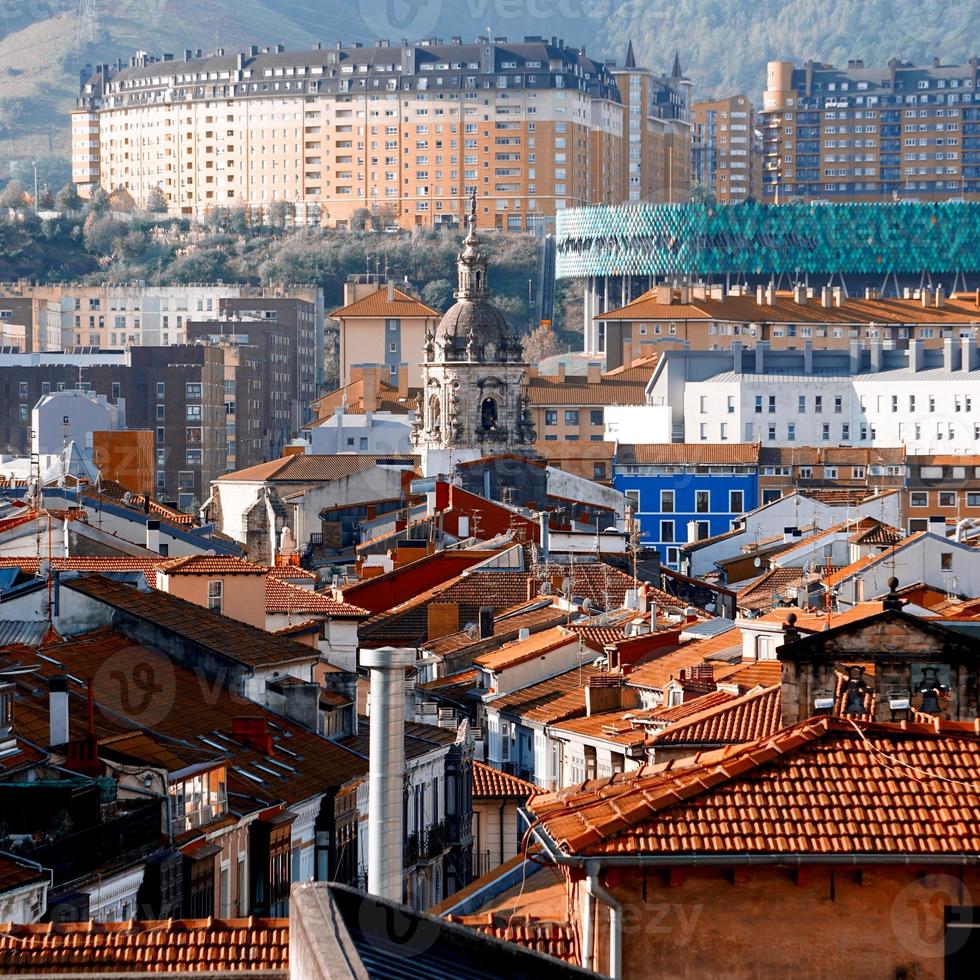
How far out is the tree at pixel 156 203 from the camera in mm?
191625

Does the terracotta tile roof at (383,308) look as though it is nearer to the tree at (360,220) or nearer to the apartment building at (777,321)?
the apartment building at (777,321)

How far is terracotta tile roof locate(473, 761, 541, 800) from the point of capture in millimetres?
31750

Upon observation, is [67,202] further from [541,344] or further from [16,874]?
[16,874]

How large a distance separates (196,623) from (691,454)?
2564 inches

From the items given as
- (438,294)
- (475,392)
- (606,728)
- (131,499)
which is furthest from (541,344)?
(606,728)

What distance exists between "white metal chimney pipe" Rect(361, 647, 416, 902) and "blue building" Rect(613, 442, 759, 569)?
72771 millimetres

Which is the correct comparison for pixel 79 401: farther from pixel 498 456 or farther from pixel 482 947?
pixel 482 947

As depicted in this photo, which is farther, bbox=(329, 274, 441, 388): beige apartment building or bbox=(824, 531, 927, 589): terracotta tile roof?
bbox=(329, 274, 441, 388): beige apartment building

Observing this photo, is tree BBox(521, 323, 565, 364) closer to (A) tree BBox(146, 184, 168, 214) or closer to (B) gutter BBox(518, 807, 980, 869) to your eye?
(A) tree BBox(146, 184, 168, 214)

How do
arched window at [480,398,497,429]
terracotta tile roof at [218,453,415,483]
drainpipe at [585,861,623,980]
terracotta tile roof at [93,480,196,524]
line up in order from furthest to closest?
1. arched window at [480,398,497,429]
2. terracotta tile roof at [218,453,415,483]
3. terracotta tile roof at [93,480,196,524]
4. drainpipe at [585,861,623,980]

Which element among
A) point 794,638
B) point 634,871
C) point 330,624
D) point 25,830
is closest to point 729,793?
point 634,871

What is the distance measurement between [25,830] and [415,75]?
575ft

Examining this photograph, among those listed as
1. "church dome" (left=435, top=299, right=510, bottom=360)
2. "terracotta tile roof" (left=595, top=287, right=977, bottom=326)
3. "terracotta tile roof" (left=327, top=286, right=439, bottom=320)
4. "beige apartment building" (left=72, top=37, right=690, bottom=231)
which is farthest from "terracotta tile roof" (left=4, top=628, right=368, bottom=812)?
"beige apartment building" (left=72, top=37, right=690, bottom=231)

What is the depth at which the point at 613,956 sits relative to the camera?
482 inches
